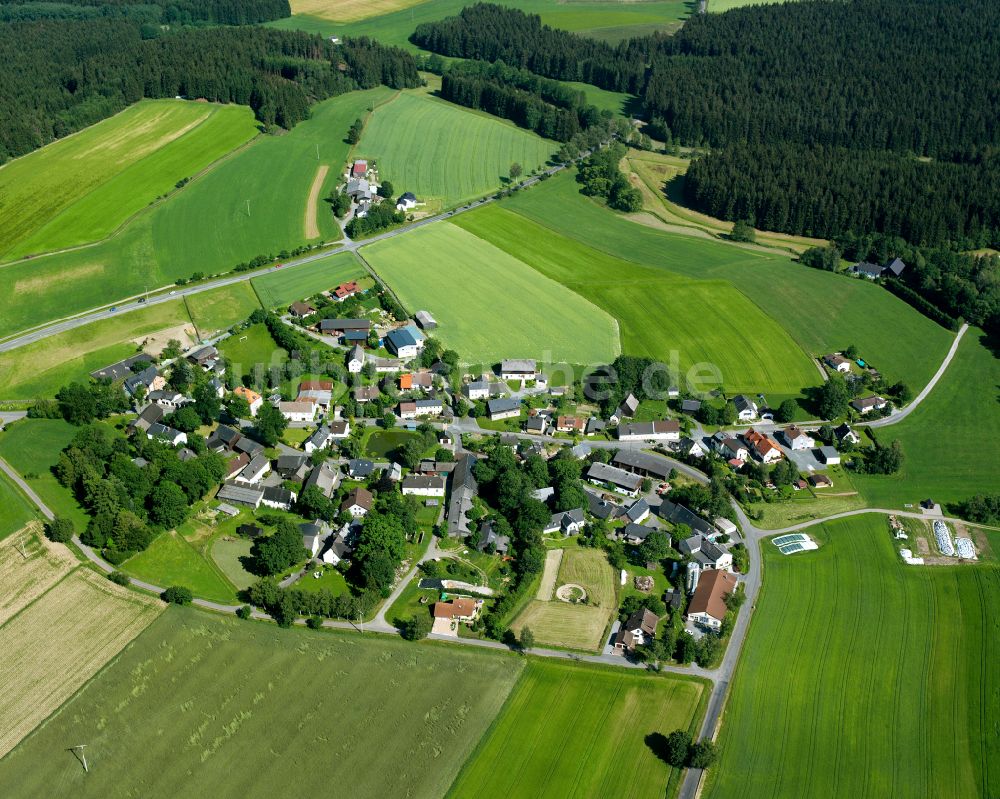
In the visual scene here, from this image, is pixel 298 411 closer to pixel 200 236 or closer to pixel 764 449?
pixel 764 449

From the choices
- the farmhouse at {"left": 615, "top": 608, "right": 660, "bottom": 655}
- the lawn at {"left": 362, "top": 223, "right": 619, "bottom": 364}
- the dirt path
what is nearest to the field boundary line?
the dirt path

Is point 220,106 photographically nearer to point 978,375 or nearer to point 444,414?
point 444,414

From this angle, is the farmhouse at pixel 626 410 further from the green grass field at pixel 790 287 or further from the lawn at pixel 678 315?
the green grass field at pixel 790 287

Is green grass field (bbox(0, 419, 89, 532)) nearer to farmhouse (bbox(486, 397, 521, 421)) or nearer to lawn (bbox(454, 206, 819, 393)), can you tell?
farmhouse (bbox(486, 397, 521, 421))

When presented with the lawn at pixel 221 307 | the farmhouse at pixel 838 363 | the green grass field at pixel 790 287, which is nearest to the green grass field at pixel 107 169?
the lawn at pixel 221 307

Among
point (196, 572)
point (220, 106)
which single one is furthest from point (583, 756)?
point (220, 106)

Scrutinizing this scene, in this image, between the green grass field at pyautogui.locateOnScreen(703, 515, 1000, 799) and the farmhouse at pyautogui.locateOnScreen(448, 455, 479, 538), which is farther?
the farmhouse at pyautogui.locateOnScreen(448, 455, 479, 538)
